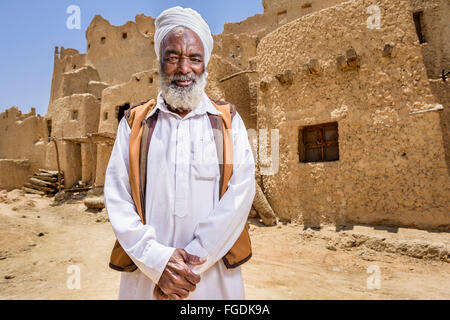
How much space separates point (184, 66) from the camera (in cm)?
152

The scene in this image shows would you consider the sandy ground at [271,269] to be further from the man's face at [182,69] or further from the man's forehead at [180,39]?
the man's forehead at [180,39]

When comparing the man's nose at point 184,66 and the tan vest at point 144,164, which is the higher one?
the man's nose at point 184,66

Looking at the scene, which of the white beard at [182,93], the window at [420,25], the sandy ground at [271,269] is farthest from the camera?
the window at [420,25]

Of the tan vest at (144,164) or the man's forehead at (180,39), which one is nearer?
the tan vest at (144,164)

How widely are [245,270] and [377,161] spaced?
3.16m

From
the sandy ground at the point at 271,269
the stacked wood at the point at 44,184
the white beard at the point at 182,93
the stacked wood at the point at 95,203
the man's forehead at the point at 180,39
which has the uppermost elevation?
the man's forehead at the point at 180,39

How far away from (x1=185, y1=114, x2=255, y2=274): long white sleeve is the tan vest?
0.05 meters

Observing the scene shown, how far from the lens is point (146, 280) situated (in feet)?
4.53

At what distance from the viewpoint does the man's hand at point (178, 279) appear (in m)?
1.20

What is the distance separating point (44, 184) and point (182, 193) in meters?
14.1

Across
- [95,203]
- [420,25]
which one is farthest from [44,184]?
[420,25]

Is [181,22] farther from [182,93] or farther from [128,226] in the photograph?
[128,226]

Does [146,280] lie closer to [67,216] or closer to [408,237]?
[408,237]

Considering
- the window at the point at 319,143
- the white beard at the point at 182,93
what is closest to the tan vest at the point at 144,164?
the white beard at the point at 182,93
